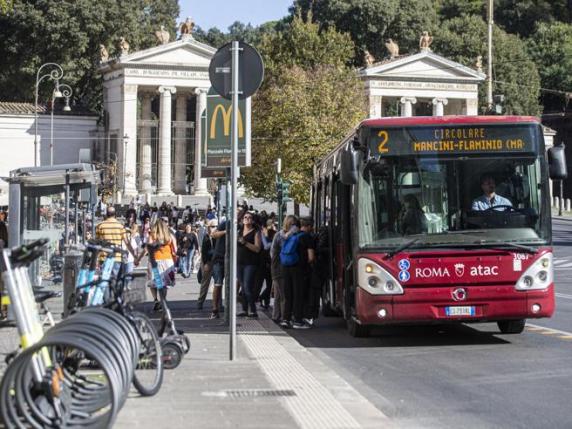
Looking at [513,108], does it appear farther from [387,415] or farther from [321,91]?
[387,415]

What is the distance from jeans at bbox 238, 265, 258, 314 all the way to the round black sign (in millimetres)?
7352

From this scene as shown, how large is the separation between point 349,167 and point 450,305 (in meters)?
2.17

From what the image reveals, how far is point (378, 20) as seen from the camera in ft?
314

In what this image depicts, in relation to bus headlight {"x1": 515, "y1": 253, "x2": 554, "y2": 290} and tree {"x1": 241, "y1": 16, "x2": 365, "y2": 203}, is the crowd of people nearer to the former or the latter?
bus headlight {"x1": 515, "y1": 253, "x2": 554, "y2": 290}

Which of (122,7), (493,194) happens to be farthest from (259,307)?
(122,7)

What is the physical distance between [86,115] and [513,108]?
109 feet

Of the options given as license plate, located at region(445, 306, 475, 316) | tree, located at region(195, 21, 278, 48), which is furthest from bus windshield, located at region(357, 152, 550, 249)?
tree, located at region(195, 21, 278, 48)

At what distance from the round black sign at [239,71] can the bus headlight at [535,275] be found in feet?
14.4

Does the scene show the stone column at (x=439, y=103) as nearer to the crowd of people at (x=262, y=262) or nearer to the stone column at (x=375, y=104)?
Answer: the stone column at (x=375, y=104)

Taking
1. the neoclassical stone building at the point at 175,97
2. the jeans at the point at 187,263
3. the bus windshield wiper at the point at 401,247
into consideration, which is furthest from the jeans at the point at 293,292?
the neoclassical stone building at the point at 175,97

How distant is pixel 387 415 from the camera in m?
9.43

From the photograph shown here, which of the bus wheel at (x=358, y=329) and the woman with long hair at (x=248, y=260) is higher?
the woman with long hair at (x=248, y=260)

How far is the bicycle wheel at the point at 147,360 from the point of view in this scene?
9.52m

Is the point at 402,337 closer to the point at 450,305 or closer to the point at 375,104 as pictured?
the point at 450,305
